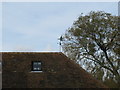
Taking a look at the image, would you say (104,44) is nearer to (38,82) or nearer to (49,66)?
(49,66)

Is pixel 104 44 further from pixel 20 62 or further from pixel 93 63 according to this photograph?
pixel 20 62

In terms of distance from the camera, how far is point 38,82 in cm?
3378

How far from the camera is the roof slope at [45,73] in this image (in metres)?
33.7

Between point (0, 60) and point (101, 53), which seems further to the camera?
point (101, 53)

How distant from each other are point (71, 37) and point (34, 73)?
10.4m

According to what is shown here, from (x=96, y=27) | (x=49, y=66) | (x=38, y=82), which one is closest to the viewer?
(x=38, y=82)

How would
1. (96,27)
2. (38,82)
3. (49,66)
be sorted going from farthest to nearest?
(96,27) < (49,66) < (38,82)

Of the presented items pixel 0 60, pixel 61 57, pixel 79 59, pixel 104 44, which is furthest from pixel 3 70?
pixel 104 44

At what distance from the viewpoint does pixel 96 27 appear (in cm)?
4231

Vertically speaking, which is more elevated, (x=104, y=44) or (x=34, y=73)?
(x=104, y=44)

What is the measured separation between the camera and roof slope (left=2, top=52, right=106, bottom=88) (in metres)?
33.7

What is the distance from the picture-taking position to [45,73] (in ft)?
116

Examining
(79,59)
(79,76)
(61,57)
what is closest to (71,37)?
(79,59)

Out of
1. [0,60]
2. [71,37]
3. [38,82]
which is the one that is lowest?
[38,82]
